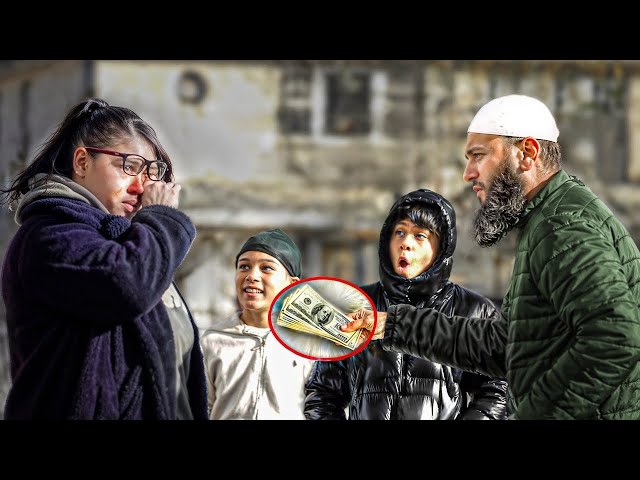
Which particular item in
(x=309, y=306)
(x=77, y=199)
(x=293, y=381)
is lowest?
(x=293, y=381)

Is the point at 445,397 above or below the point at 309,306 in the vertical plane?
below

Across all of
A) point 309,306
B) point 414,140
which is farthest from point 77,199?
point 414,140

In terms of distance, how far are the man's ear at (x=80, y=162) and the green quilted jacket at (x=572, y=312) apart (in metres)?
1.52

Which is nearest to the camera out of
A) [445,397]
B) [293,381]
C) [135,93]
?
[445,397]

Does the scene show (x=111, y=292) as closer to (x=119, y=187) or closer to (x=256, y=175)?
(x=119, y=187)

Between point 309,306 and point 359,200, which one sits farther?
point 359,200

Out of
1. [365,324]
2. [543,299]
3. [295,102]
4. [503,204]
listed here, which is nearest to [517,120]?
[503,204]

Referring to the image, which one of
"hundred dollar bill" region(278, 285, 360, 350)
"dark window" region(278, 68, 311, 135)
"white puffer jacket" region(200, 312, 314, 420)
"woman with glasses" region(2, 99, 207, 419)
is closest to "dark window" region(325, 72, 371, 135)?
"dark window" region(278, 68, 311, 135)

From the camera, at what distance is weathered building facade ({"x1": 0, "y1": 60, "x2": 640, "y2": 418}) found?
14.3 m

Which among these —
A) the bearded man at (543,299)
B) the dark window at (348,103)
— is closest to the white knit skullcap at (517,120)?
the bearded man at (543,299)

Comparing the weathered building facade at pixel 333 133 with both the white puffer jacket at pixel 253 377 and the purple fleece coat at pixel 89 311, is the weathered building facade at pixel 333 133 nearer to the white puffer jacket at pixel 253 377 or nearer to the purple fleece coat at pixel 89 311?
the white puffer jacket at pixel 253 377

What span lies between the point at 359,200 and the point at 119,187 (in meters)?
11.2

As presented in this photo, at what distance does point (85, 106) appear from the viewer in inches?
153

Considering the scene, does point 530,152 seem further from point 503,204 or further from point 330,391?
point 330,391
